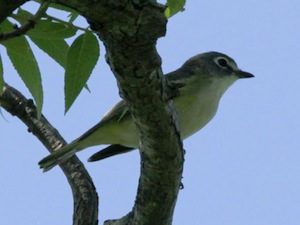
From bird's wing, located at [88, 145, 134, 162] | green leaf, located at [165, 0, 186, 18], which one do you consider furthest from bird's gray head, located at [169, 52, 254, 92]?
green leaf, located at [165, 0, 186, 18]

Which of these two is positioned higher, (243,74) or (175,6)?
(243,74)

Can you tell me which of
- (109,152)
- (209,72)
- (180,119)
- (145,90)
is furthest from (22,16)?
(209,72)

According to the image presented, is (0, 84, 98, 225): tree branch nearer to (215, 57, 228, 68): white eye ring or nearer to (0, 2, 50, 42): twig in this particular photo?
(0, 2, 50, 42): twig

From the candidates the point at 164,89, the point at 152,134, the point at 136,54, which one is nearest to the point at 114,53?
the point at 136,54

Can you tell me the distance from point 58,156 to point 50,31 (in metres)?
2.52

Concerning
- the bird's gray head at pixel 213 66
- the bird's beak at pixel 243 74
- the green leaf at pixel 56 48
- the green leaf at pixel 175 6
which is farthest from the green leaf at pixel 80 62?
the bird's beak at pixel 243 74

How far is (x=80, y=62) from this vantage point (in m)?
3.27

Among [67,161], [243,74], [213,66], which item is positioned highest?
[213,66]

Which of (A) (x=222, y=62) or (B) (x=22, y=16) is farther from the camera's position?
(A) (x=222, y=62)

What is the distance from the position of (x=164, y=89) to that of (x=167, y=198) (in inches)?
31.9

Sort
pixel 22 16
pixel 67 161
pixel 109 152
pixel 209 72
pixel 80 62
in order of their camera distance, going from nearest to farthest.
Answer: pixel 22 16
pixel 80 62
pixel 67 161
pixel 109 152
pixel 209 72

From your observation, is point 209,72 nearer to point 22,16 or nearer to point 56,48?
point 56,48

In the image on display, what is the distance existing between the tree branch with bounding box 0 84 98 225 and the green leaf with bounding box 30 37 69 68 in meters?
1.63

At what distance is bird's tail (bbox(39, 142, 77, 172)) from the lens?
5648 millimetres
